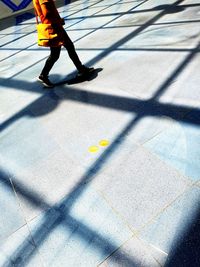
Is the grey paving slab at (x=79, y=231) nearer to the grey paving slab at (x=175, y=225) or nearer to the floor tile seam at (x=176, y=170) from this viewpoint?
the grey paving slab at (x=175, y=225)

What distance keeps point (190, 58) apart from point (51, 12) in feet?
Answer: 6.34

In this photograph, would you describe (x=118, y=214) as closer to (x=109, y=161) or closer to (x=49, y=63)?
(x=109, y=161)

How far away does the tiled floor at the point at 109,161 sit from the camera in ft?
5.99

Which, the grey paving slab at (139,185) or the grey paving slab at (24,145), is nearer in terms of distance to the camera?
the grey paving slab at (139,185)

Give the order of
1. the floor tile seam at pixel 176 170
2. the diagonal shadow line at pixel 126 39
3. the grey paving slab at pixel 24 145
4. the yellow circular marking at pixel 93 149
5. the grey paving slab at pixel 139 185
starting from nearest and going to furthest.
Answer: the grey paving slab at pixel 139 185, the floor tile seam at pixel 176 170, the yellow circular marking at pixel 93 149, the grey paving slab at pixel 24 145, the diagonal shadow line at pixel 126 39

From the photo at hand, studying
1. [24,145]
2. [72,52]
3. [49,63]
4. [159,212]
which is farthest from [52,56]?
[159,212]

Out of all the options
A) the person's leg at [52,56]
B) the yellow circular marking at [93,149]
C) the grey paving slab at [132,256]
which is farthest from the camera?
the person's leg at [52,56]

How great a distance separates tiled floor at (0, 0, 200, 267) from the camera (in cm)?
183

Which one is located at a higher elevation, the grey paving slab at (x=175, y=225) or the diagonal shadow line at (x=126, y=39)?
the diagonal shadow line at (x=126, y=39)

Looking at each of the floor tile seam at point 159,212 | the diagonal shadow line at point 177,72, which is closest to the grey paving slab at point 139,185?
the floor tile seam at point 159,212

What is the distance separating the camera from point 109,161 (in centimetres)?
250

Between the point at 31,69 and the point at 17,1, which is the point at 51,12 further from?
the point at 17,1

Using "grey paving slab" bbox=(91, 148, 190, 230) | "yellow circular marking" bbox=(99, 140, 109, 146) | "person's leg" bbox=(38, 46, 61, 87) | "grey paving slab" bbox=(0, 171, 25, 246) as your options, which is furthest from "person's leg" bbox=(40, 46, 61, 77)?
"grey paving slab" bbox=(91, 148, 190, 230)

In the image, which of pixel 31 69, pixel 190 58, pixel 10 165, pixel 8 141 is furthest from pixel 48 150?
pixel 31 69
